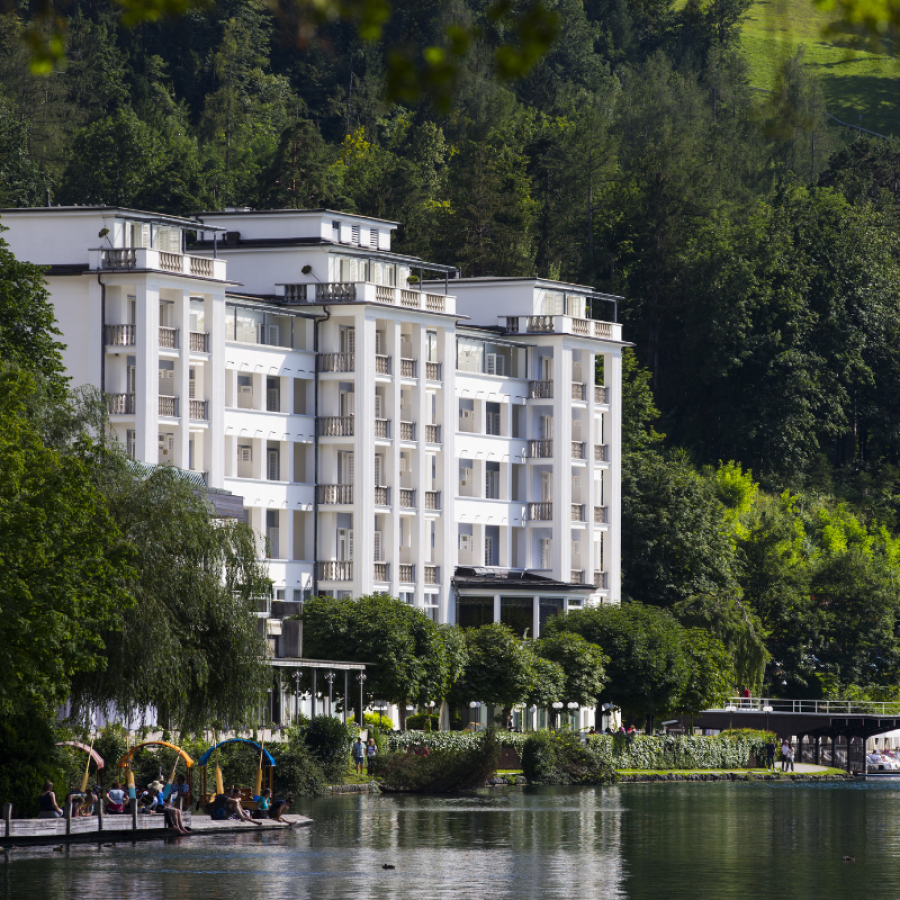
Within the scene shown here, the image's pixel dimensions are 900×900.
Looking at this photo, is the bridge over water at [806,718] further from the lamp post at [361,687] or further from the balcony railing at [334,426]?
the lamp post at [361,687]

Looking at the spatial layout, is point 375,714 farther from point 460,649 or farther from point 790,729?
point 790,729

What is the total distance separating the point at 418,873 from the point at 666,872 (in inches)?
267

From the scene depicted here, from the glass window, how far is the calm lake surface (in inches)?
1173

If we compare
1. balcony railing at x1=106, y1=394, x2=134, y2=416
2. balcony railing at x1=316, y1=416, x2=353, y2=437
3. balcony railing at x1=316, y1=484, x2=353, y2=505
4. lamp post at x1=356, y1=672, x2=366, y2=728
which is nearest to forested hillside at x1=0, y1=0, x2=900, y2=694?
balcony railing at x1=316, y1=484, x2=353, y2=505

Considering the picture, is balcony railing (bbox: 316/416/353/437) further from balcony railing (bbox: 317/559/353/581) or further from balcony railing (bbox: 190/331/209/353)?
balcony railing (bbox: 190/331/209/353)

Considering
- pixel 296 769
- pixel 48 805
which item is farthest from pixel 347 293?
pixel 48 805

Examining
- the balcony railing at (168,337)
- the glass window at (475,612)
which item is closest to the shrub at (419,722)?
the glass window at (475,612)

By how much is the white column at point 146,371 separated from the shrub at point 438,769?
65.5 feet

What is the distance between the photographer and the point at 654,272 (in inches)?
6383

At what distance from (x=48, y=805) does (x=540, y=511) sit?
6970 cm

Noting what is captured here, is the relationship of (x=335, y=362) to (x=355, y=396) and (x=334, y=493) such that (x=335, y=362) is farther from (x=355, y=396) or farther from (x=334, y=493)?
(x=334, y=493)

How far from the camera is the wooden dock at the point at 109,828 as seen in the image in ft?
160

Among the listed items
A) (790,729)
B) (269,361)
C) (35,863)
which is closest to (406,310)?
(269,361)

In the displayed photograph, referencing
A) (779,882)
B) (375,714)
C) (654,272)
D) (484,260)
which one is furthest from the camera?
(654,272)
